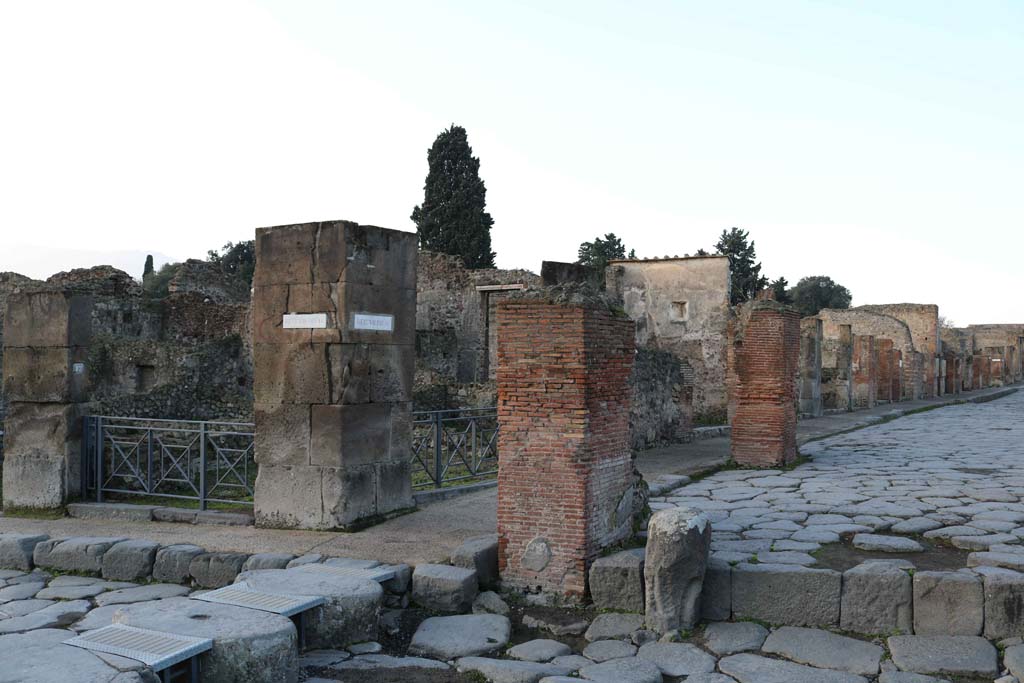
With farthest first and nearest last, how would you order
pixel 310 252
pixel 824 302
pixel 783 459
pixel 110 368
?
pixel 824 302
pixel 110 368
pixel 783 459
pixel 310 252

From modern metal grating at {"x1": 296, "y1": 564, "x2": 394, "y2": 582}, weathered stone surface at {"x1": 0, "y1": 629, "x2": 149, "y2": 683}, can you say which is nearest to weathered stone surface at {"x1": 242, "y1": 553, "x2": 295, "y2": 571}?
modern metal grating at {"x1": 296, "y1": 564, "x2": 394, "y2": 582}

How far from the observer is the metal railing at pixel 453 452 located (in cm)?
891

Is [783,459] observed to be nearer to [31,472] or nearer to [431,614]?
[431,614]

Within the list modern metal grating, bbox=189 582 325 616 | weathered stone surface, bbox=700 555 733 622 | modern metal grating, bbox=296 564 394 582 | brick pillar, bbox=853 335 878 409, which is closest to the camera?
modern metal grating, bbox=189 582 325 616

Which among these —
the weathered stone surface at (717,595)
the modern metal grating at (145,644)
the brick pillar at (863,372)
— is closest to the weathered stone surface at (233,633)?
the modern metal grating at (145,644)

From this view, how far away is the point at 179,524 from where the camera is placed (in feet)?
25.2

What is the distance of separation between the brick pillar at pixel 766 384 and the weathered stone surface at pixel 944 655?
19.2 feet

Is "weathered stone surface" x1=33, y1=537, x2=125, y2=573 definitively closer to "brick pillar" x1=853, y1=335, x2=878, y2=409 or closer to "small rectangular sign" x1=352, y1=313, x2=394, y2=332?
"small rectangular sign" x1=352, y1=313, x2=394, y2=332

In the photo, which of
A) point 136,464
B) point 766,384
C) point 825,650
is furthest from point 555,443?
point 766,384

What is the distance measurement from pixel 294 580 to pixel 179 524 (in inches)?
104

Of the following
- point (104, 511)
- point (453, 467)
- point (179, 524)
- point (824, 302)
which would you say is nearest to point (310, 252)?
point (179, 524)

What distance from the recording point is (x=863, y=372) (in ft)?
83.0

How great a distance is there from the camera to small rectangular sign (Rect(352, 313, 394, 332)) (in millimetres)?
7367

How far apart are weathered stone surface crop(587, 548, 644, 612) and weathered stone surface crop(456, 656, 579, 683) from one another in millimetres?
869
